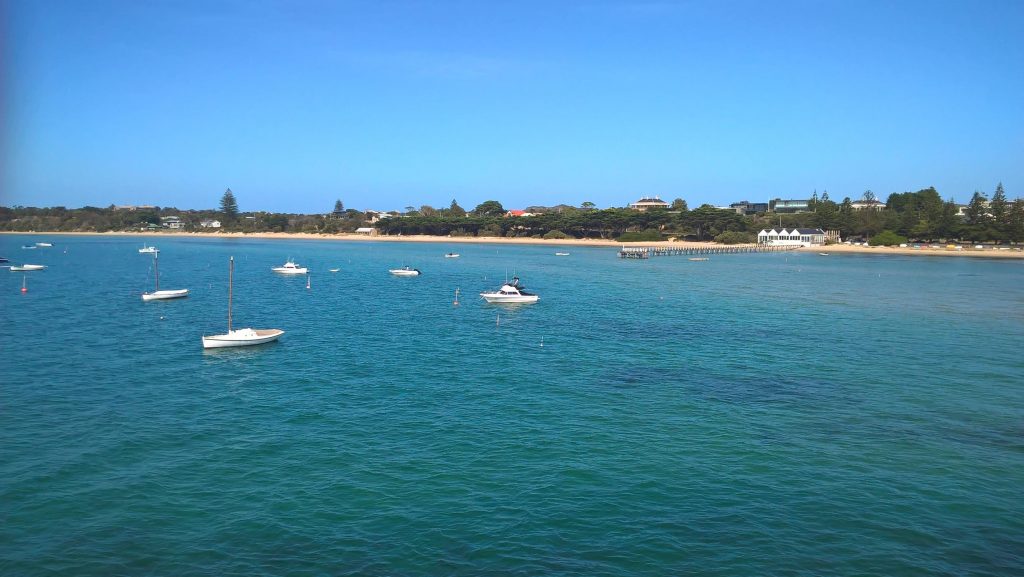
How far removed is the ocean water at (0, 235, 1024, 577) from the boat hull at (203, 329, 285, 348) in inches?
67.7

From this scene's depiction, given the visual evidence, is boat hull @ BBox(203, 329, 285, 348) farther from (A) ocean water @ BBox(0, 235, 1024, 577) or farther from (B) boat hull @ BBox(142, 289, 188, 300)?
(B) boat hull @ BBox(142, 289, 188, 300)

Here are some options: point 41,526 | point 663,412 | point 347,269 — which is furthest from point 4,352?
point 347,269

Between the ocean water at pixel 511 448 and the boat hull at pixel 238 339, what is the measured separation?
172 cm

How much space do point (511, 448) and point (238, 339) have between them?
92.9ft

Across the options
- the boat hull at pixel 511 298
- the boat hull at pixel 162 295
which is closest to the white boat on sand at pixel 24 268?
the boat hull at pixel 162 295

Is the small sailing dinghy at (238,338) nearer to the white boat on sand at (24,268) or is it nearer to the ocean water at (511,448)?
the ocean water at (511,448)

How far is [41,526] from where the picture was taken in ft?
71.5

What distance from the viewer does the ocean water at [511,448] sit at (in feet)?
67.9

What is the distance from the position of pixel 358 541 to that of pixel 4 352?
39815mm

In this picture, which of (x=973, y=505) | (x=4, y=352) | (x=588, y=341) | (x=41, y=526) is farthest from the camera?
(x=588, y=341)

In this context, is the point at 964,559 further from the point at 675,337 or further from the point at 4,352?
the point at 4,352

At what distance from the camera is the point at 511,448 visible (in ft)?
95.3

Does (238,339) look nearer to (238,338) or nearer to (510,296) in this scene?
(238,338)

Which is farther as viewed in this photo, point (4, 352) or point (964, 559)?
point (4, 352)
